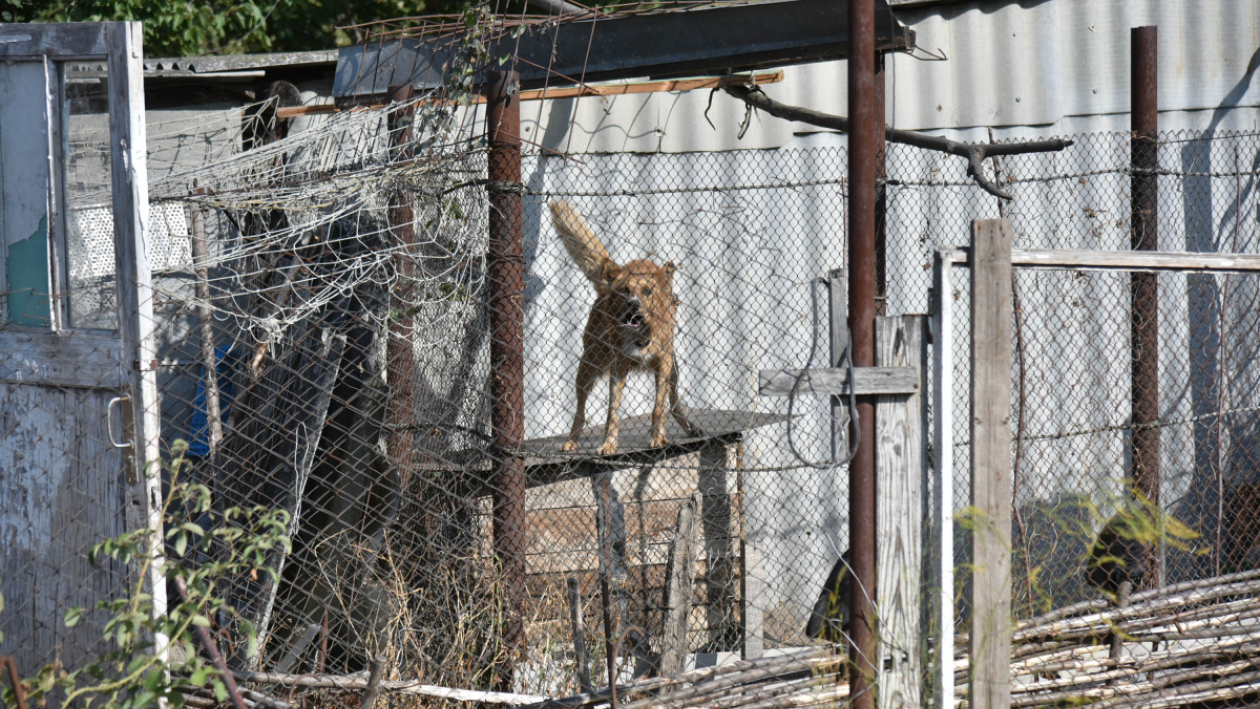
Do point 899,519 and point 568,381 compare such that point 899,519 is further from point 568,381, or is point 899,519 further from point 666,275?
point 568,381

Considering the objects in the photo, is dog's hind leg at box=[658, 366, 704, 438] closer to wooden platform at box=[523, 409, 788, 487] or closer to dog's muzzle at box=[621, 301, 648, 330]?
wooden platform at box=[523, 409, 788, 487]

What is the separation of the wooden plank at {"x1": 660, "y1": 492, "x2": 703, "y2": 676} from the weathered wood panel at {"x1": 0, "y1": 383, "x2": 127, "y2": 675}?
6.33 feet

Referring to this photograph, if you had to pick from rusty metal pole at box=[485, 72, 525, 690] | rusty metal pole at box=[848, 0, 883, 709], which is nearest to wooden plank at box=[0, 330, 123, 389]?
rusty metal pole at box=[485, 72, 525, 690]

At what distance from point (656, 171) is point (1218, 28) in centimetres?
353

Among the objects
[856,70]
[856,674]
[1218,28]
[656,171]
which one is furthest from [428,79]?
[1218,28]

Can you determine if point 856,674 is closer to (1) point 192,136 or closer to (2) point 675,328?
(2) point 675,328

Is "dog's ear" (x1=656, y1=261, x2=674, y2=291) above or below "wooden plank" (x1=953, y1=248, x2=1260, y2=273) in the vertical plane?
above

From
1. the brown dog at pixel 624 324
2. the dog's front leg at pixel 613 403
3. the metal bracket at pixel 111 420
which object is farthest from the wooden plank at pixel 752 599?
the metal bracket at pixel 111 420

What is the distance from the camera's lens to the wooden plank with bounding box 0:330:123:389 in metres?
2.95

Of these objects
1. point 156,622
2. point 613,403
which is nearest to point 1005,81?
point 613,403

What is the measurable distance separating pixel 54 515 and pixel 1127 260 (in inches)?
139

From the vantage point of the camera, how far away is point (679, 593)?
148 inches

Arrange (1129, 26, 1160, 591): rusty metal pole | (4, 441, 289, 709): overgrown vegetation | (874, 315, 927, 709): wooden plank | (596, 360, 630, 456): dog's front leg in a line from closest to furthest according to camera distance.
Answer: (4, 441, 289, 709): overgrown vegetation < (874, 315, 927, 709): wooden plank < (1129, 26, 1160, 591): rusty metal pole < (596, 360, 630, 456): dog's front leg

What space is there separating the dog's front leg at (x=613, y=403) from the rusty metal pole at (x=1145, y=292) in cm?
249
